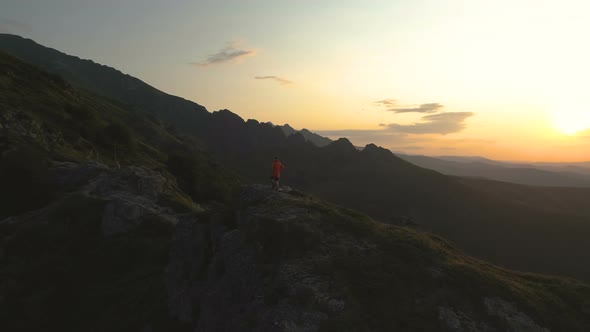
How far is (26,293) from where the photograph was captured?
27.2 metres

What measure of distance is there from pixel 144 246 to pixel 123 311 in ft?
26.5

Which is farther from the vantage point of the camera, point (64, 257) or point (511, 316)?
point (64, 257)

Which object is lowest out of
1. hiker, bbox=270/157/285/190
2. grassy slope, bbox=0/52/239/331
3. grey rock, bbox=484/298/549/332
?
grassy slope, bbox=0/52/239/331

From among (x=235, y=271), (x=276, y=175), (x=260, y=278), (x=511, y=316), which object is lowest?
(x=235, y=271)

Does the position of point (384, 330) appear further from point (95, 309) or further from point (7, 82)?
point (7, 82)

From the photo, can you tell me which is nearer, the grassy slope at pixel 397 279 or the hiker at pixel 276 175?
the grassy slope at pixel 397 279

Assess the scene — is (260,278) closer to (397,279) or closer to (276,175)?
(397,279)

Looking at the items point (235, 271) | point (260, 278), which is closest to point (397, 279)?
point (260, 278)

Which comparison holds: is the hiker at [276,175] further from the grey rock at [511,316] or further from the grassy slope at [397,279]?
the grey rock at [511,316]

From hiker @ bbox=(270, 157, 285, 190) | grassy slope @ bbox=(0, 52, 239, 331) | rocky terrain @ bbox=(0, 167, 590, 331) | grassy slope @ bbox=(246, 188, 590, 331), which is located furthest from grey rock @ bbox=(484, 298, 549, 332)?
grassy slope @ bbox=(0, 52, 239, 331)

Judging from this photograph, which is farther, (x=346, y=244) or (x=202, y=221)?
(x=202, y=221)

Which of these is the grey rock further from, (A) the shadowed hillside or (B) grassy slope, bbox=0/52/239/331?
(B) grassy slope, bbox=0/52/239/331

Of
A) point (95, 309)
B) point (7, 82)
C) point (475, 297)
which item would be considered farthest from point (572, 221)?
point (7, 82)

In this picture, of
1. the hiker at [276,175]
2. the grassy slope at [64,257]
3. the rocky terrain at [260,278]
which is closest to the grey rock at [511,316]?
the rocky terrain at [260,278]
